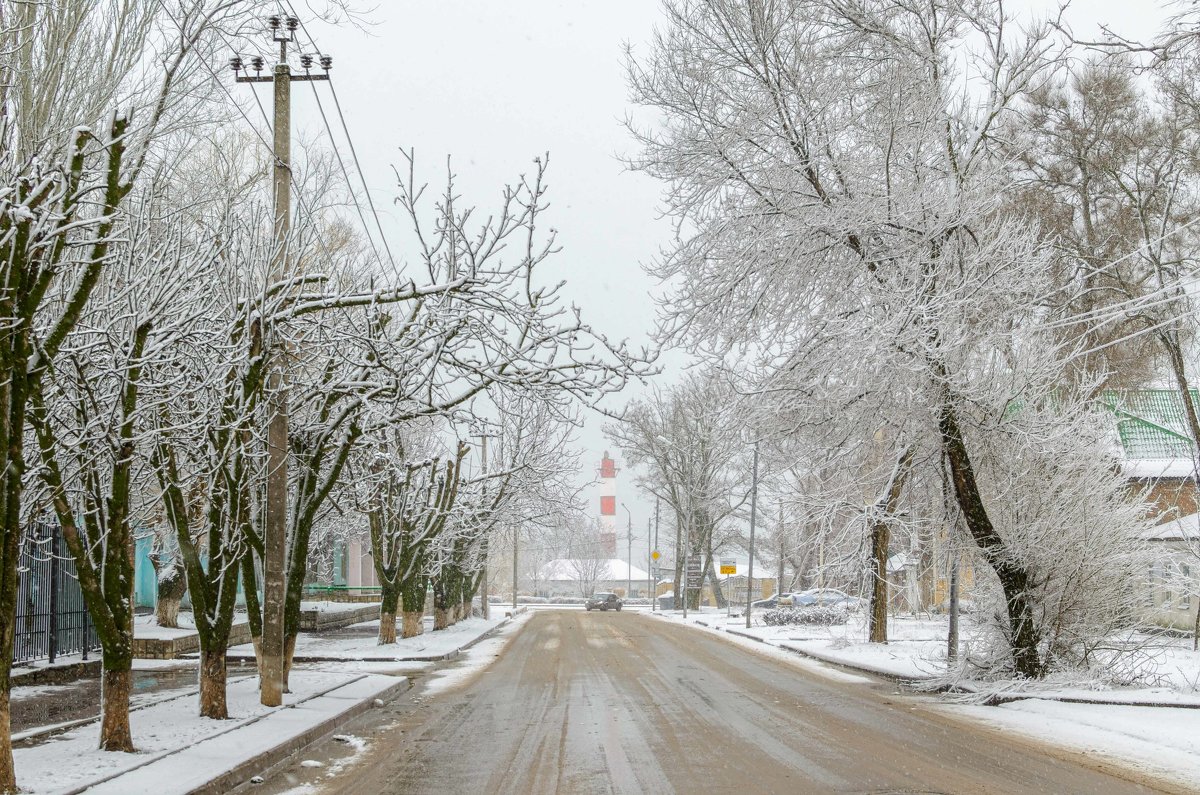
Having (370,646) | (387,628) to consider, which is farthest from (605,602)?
(387,628)

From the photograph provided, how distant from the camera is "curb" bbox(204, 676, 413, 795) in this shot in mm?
8805

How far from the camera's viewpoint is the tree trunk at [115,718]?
9.92m

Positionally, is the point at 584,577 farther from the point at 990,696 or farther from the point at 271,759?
the point at 271,759

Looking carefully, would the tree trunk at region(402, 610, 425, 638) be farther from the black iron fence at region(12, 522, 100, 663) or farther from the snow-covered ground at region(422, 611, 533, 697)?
the black iron fence at region(12, 522, 100, 663)

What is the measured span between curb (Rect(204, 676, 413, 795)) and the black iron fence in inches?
278

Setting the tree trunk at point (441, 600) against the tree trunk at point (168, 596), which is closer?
the tree trunk at point (168, 596)

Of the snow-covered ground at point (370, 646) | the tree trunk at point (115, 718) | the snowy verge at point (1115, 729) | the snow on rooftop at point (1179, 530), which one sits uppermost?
the snow on rooftop at point (1179, 530)

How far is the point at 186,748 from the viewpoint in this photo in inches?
400

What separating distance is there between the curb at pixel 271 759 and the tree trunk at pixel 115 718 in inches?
47.8

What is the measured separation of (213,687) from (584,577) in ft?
371

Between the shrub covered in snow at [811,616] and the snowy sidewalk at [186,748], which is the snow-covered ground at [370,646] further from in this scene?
the shrub covered in snow at [811,616]

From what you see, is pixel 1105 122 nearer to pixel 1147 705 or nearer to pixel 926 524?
pixel 926 524

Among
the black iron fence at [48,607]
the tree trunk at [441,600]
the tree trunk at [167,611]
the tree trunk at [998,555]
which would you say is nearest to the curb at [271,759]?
the black iron fence at [48,607]

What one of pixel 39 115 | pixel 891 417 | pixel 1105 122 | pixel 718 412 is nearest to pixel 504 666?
pixel 718 412
